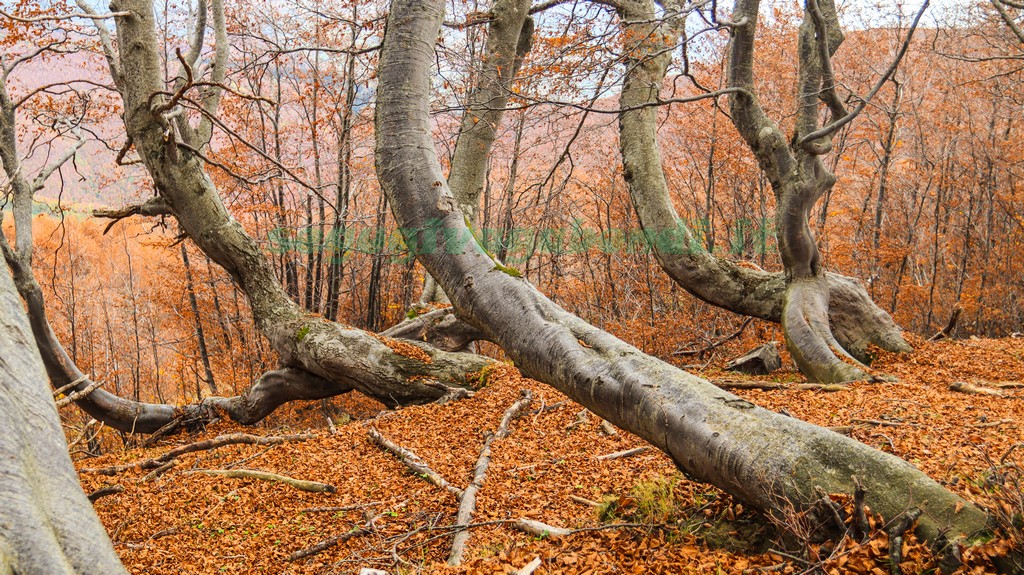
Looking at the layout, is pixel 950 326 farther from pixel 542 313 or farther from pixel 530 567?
pixel 530 567

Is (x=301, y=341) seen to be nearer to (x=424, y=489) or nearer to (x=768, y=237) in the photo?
(x=424, y=489)

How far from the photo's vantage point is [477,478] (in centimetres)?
348

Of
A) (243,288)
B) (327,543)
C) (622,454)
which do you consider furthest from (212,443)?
(622,454)

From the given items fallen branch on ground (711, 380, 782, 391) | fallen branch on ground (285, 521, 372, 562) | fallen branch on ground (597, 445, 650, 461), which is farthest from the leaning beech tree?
fallen branch on ground (285, 521, 372, 562)

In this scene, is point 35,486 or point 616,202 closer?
point 35,486

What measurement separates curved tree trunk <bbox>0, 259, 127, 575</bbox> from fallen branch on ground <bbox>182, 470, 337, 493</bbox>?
2329 mm

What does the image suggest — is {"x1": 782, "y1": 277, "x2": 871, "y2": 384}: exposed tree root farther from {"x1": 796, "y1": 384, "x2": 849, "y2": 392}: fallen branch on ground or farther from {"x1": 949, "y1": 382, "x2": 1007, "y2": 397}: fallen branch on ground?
{"x1": 949, "y1": 382, "x2": 1007, "y2": 397}: fallen branch on ground

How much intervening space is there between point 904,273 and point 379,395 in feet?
38.7

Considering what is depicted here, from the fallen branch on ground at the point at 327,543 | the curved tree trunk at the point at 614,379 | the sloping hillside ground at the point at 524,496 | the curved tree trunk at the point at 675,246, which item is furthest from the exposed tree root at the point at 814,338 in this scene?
the fallen branch on ground at the point at 327,543

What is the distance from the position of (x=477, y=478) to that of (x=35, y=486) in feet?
7.65

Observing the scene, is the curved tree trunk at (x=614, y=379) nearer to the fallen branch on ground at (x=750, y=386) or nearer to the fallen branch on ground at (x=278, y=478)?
the fallen branch on ground at (x=278, y=478)

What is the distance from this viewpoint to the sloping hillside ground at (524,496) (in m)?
2.24

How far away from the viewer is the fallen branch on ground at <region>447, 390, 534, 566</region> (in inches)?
105

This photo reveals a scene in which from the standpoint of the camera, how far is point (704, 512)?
2580mm
